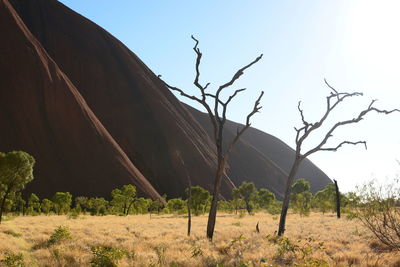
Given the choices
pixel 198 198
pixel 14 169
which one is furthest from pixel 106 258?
pixel 198 198

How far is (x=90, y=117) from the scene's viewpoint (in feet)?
332

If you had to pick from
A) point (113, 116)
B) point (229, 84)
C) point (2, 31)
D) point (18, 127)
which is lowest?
point (229, 84)

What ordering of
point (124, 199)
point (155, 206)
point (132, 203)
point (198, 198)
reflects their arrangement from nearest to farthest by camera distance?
point (198, 198)
point (124, 199)
point (132, 203)
point (155, 206)

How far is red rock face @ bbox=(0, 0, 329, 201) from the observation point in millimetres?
85500

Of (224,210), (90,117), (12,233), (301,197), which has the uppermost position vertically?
(90,117)

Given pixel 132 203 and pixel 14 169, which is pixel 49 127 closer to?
pixel 132 203

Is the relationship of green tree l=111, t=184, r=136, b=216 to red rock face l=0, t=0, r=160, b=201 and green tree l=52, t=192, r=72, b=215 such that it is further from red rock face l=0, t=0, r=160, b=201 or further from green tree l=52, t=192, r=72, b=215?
red rock face l=0, t=0, r=160, b=201

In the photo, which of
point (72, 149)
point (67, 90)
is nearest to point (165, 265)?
point (72, 149)

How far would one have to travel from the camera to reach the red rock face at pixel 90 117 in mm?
85500

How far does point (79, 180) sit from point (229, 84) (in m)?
72.4

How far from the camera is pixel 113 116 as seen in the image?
125438mm

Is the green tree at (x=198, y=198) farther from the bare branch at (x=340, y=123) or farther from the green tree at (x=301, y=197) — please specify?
the bare branch at (x=340, y=123)

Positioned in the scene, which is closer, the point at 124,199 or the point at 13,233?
the point at 13,233

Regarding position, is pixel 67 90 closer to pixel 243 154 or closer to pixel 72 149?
pixel 72 149
